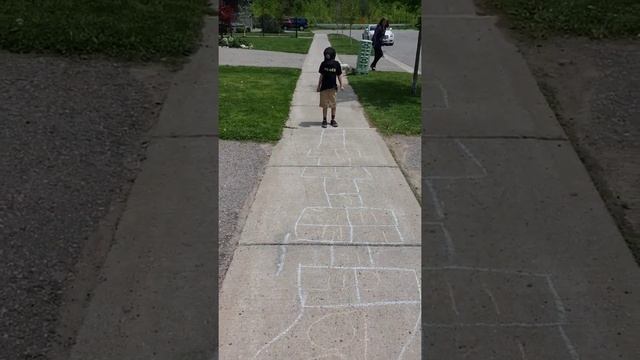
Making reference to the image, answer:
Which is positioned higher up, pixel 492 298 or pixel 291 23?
pixel 291 23

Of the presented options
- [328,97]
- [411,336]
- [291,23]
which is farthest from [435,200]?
[291,23]

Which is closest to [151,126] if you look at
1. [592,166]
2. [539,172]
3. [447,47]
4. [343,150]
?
[343,150]

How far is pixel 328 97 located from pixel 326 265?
4.78m

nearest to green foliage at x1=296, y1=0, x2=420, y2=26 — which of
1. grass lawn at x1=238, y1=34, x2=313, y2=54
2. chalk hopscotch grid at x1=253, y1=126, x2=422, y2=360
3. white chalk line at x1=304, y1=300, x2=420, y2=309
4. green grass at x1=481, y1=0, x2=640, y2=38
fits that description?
grass lawn at x1=238, y1=34, x2=313, y2=54

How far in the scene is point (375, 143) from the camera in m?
8.84

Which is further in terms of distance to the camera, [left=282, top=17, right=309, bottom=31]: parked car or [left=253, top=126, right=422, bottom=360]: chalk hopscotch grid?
[left=282, top=17, right=309, bottom=31]: parked car

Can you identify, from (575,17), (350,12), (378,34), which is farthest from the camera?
(350,12)

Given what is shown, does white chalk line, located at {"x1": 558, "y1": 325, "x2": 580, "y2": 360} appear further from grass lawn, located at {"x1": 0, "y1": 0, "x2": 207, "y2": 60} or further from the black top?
the black top

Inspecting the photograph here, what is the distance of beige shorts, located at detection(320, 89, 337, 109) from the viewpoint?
961cm

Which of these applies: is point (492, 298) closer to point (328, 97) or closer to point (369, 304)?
point (369, 304)

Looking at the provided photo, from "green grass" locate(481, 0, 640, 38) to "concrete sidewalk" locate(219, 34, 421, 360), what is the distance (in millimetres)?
6958

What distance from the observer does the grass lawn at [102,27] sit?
11180 millimetres

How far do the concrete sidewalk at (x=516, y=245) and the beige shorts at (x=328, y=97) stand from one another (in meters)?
1.57

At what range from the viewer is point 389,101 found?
11742 millimetres
